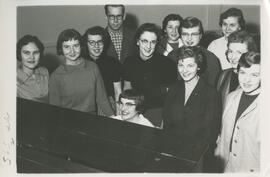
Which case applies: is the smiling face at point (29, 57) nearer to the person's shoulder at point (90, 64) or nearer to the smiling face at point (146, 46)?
the person's shoulder at point (90, 64)

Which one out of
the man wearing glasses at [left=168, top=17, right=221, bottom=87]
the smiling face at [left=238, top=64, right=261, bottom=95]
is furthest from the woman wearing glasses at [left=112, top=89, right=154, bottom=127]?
the smiling face at [left=238, top=64, right=261, bottom=95]

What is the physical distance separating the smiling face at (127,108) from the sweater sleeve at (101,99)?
0.02 m

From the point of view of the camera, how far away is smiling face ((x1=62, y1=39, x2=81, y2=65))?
0.79 meters

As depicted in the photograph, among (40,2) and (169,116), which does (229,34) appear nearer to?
(169,116)

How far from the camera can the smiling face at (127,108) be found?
0.78m

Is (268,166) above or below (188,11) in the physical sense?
below

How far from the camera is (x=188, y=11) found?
0.78m

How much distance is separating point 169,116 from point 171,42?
15 cm

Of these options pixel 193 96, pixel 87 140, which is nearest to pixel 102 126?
Answer: pixel 87 140

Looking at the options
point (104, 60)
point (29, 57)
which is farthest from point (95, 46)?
point (29, 57)

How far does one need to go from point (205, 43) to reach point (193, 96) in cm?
11

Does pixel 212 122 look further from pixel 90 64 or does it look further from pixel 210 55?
pixel 90 64

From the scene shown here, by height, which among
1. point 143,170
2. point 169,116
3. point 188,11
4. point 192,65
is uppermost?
point 188,11

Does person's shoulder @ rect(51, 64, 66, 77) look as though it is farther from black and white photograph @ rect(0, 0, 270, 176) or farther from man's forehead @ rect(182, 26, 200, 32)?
man's forehead @ rect(182, 26, 200, 32)
